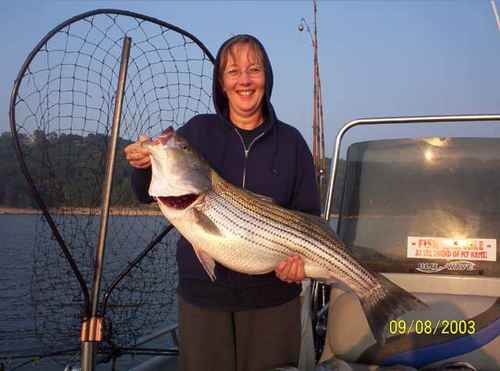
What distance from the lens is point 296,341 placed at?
357 centimetres

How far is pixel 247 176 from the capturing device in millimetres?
3545

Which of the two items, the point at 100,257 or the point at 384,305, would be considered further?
the point at 100,257

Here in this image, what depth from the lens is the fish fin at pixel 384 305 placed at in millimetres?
3344

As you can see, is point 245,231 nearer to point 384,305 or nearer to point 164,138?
point 164,138

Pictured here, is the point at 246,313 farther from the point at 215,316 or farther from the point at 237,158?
the point at 237,158

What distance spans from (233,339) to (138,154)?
1.38 meters

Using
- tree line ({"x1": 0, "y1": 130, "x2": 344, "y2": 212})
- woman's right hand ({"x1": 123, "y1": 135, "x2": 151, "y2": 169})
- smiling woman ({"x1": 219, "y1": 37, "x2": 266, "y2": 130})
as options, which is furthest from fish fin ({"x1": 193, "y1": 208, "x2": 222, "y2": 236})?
tree line ({"x1": 0, "y1": 130, "x2": 344, "y2": 212})

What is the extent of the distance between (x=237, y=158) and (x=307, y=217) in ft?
2.16

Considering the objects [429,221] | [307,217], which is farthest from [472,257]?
[307,217]

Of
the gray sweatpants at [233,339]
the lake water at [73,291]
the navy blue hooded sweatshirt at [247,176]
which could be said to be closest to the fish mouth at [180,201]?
the navy blue hooded sweatshirt at [247,176]

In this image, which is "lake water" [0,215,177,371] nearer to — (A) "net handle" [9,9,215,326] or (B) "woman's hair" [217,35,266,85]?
(A) "net handle" [9,9,215,326]
